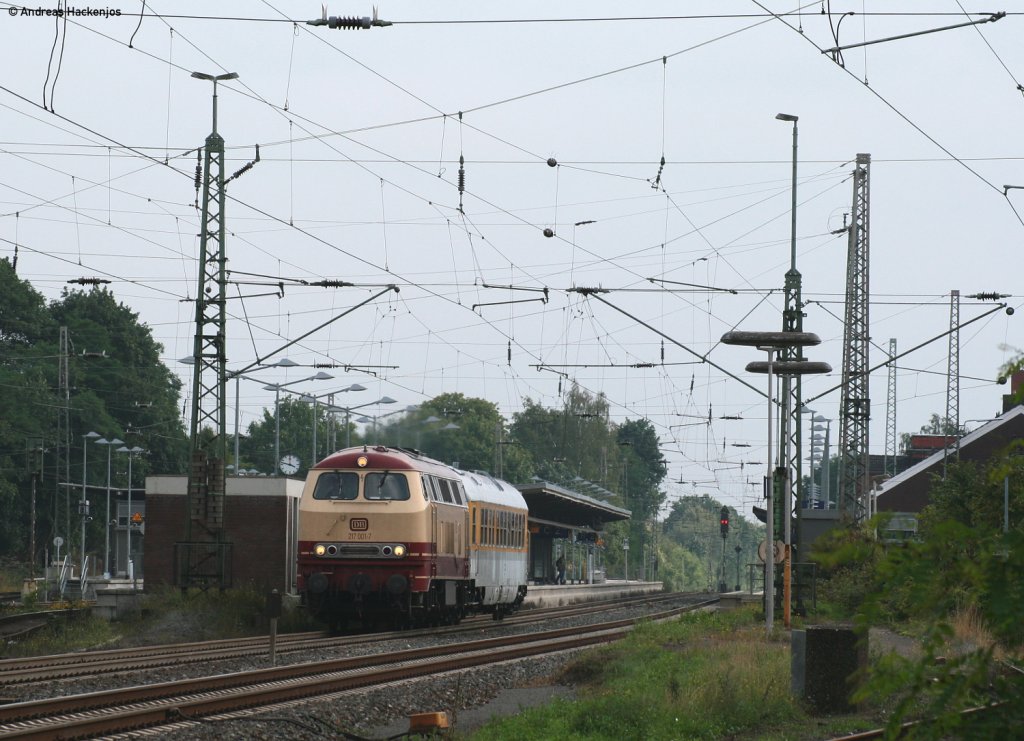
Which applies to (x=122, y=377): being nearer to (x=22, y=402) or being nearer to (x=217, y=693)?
(x=22, y=402)

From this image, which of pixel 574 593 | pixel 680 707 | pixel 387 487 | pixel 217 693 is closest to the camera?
pixel 680 707

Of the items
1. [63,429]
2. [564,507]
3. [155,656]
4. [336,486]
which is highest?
[63,429]

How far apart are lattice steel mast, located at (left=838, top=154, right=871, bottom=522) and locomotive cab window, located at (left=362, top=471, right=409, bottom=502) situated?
1409cm

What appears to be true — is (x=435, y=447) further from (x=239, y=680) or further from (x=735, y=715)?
(x=735, y=715)

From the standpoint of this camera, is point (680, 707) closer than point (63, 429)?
Yes

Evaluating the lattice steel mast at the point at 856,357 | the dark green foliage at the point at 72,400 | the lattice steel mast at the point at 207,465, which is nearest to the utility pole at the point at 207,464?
the lattice steel mast at the point at 207,465

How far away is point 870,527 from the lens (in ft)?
18.0

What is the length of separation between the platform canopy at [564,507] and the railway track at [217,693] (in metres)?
27.5

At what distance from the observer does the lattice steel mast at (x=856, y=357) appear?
116 ft

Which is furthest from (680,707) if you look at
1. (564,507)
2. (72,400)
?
(72,400)

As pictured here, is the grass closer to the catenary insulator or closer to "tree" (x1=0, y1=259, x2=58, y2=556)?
the catenary insulator

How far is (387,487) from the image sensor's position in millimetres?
26125

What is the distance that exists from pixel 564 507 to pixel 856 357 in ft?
78.9

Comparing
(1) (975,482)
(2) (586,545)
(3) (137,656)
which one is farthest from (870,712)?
(2) (586,545)
